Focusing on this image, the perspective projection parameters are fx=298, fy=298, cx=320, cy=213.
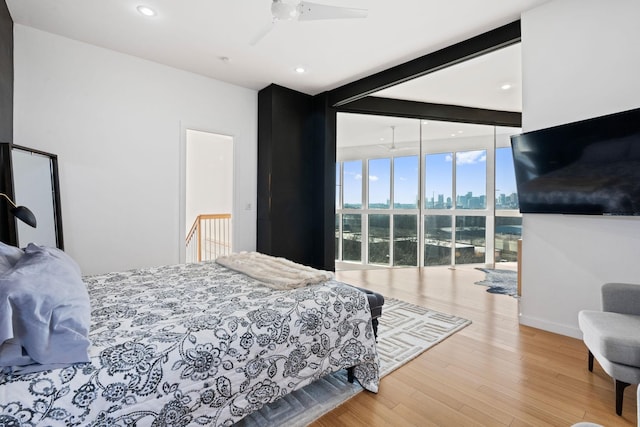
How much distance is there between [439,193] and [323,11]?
15.6 feet

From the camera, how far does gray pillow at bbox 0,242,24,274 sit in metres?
1.36

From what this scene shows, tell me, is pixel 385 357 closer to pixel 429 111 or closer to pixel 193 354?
pixel 193 354

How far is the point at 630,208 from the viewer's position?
2.14 meters

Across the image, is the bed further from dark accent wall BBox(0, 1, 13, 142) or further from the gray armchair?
dark accent wall BBox(0, 1, 13, 142)

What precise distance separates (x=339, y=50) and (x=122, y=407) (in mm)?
3544

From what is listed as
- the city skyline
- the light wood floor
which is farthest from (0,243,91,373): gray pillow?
the city skyline

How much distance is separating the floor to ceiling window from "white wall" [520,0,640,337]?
2.91 m

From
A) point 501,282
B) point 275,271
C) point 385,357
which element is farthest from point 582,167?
point 501,282

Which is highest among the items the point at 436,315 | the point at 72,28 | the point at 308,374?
the point at 72,28

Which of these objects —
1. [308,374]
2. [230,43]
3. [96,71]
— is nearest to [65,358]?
[308,374]

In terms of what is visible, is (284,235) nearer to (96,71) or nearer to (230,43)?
(230,43)

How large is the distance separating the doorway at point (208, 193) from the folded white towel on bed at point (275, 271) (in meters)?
2.68

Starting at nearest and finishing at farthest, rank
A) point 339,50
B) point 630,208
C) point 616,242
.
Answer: point 630,208, point 616,242, point 339,50

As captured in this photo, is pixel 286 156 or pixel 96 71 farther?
pixel 286 156
